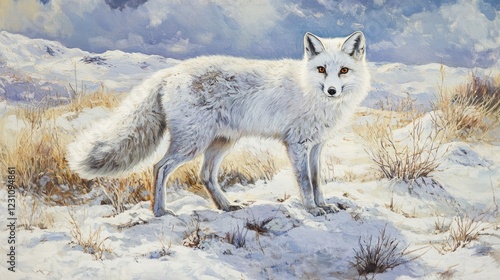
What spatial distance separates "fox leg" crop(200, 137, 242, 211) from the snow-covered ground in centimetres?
12

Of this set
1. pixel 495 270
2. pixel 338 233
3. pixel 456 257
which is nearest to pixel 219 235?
pixel 338 233

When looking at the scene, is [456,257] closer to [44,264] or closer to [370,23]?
[370,23]

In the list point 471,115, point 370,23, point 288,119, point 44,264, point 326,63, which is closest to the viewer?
point 44,264

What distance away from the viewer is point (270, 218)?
3.16 m

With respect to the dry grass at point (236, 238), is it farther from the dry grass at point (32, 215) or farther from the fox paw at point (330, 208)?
the dry grass at point (32, 215)

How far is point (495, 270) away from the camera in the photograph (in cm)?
300

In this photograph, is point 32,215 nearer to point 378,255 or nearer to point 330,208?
point 330,208

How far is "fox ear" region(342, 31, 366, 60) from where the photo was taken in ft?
10.2

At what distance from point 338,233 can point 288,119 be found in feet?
2.94

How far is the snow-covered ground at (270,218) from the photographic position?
2.88 m

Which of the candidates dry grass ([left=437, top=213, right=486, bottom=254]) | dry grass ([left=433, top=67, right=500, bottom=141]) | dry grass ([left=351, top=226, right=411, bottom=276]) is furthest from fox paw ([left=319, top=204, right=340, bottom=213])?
dry grass ([left=433, top=67, right=500, bottom=141])

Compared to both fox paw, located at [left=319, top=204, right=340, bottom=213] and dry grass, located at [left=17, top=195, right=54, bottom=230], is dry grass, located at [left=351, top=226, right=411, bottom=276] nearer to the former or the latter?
fox paw, located at [left=319, top=204, right=340, bottom=213]

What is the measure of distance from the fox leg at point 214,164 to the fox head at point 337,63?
83cm

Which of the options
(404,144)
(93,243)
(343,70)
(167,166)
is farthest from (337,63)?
(93,243)
